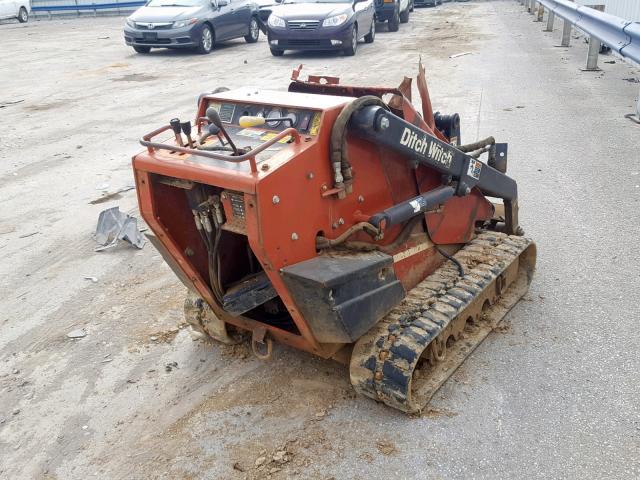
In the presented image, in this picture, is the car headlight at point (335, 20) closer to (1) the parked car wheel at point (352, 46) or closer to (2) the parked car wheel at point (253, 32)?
(1) the parked car wheel at point (352, 46)

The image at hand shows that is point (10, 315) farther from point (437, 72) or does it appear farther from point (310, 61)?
point (310, 61)

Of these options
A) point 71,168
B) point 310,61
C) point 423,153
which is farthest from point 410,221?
point 310,61

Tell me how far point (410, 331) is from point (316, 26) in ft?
44.0

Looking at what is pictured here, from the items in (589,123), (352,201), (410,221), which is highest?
(352,201)

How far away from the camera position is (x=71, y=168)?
8.27 metres

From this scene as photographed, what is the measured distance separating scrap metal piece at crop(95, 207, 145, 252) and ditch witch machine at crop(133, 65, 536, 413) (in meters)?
2.04

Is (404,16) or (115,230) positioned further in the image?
(404,16)

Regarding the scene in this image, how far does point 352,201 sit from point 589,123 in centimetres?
702

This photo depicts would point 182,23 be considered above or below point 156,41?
above

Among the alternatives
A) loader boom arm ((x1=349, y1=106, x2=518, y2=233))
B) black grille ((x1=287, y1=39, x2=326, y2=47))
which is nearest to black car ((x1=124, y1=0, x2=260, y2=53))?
black grille ((x1=287, y1=39, x2=326, y2=47))

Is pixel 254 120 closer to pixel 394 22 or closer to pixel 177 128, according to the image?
pixel 177 128

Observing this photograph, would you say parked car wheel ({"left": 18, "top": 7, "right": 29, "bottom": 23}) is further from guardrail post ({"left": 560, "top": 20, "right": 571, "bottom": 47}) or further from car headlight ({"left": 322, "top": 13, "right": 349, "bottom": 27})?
guardrail post ({"left": 560, "top": 20, "right": 571, "bottom": 47})

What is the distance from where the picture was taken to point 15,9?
97.8ft

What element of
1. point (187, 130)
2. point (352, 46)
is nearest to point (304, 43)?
point (352, 46)
